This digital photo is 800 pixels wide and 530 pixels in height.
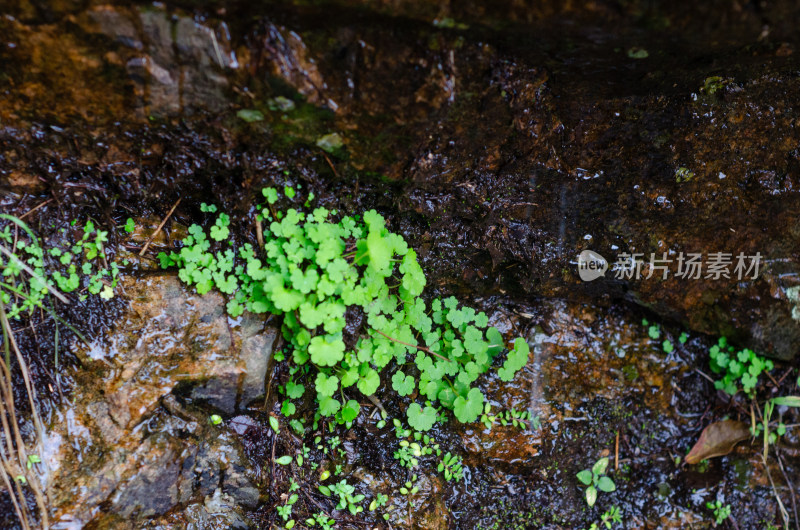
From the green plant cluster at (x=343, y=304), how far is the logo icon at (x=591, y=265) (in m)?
0.70

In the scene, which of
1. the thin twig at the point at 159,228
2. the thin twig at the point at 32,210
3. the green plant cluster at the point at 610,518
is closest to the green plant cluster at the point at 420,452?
the green plant cluster at the point at 610,518

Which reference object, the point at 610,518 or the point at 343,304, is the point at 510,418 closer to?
the point at 610,518

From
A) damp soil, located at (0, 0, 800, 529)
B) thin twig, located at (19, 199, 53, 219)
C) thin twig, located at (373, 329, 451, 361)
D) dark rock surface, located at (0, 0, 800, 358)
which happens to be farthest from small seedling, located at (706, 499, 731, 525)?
thin twig, located at (19, 199, 53, 219)

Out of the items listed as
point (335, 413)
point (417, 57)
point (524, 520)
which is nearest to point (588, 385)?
point (524, 520)

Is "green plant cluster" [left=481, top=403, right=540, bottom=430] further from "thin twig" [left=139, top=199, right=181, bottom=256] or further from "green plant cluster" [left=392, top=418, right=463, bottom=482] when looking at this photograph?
"thin twig" [left=139, top=199, right=181, bottom=256]

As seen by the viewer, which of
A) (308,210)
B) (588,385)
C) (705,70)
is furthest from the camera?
(588,385)

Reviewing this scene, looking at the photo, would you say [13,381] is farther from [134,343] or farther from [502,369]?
[502,369]

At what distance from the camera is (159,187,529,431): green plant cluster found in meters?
2.49

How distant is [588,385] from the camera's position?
3.42m

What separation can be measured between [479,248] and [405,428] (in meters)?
1.39

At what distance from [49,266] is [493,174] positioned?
257 cm

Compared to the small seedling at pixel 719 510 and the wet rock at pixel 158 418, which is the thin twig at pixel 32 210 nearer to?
the wet rock at pixel 158 418

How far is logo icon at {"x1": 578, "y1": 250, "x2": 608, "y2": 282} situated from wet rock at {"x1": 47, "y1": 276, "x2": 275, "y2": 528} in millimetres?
2174

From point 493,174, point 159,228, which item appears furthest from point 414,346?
point 159,228
